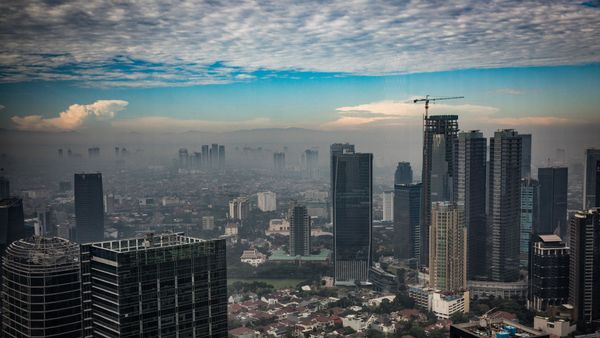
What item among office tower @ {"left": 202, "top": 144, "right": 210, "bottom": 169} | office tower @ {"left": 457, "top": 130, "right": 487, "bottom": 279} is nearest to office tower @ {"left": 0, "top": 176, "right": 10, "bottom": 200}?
office tower @ {"left": 202, "top": 144, "right": 210, "bottom": 169}

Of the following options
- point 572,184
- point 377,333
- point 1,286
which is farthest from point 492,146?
point 1,286

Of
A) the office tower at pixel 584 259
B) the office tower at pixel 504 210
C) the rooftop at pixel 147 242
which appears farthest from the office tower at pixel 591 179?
the rooftop at pixel 147 242

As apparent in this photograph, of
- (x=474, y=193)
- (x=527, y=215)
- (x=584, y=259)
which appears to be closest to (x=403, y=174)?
(x=474, y=193)

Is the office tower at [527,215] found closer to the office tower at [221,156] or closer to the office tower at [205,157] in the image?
the office tower at [221,156]

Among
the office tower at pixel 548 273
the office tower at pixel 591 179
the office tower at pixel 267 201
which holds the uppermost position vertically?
the office tower at pixel 591 179

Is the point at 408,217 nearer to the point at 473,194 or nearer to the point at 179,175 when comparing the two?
the point at 473,194
